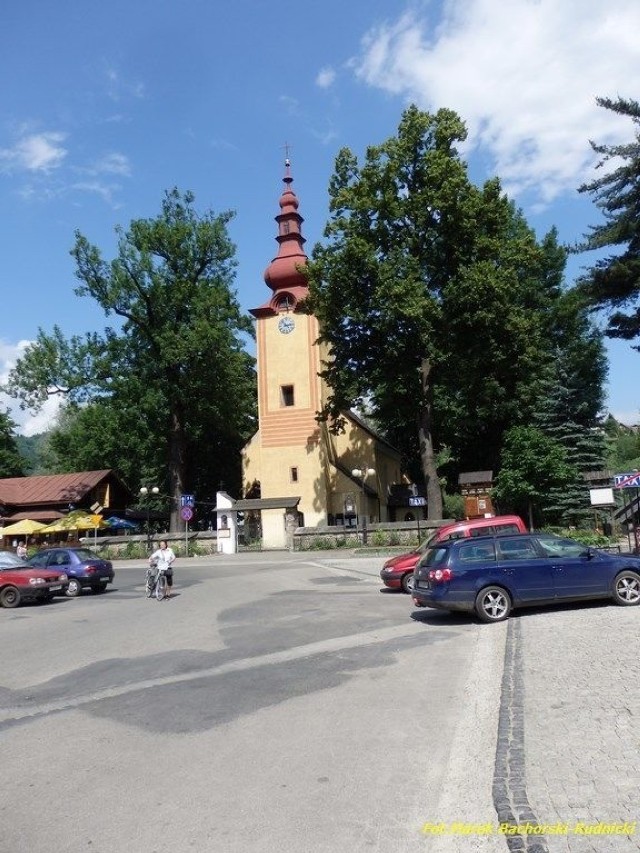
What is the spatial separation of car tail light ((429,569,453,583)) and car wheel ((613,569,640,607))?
3.04 meters

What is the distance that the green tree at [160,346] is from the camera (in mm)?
42312

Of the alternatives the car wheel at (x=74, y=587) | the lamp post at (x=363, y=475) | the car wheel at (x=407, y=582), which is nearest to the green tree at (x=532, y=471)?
the lamp post at (x=363, y=475)

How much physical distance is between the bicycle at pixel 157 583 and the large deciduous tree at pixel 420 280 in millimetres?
17363

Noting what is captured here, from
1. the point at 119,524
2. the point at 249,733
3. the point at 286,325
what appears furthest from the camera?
the point at 119,524

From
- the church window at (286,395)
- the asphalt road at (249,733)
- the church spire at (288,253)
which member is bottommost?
the asphalt road at (249,733)

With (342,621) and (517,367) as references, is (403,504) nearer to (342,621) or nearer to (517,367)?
(517,367)

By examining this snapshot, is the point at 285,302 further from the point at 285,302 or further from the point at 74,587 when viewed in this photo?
the point at 74,587

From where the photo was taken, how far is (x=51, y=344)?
140 ft

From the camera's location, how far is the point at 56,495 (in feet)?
169

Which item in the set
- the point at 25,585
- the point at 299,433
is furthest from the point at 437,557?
the point at 299,433

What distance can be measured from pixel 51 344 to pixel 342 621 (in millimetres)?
35076

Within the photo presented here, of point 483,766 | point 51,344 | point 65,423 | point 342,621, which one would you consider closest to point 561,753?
point 483,766

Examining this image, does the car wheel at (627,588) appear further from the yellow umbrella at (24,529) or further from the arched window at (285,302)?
the arched window at (285,302)

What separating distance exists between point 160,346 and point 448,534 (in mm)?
30148
